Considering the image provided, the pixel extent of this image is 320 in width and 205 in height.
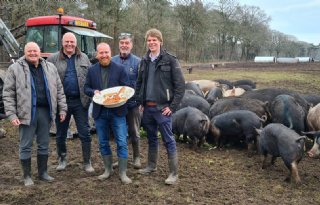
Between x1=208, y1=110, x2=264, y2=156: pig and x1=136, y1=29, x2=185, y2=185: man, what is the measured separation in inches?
97.9

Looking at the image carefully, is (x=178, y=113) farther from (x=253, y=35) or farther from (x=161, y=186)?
(x=253, y=35)

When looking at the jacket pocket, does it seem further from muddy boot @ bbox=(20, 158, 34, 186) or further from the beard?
muddy boot @ bbox=(20, 158, 34, 186)

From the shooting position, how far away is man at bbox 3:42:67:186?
199 inches

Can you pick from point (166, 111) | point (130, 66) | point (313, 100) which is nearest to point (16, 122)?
point (130, 66)

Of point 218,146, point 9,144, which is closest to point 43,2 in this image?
point 9,144

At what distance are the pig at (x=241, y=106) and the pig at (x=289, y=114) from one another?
31 cm

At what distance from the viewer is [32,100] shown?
513cm

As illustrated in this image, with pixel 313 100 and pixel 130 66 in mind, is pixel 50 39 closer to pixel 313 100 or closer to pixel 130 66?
pixel 130 66

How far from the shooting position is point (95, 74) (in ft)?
17.7

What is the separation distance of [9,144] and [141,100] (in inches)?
151

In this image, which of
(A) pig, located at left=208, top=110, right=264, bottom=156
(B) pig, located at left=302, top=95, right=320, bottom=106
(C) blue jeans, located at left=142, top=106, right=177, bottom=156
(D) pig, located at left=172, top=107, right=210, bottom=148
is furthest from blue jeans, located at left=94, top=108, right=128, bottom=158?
(B) pig, located at left=302, top=95, right=320, bottom=106

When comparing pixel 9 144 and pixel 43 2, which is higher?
pixel 43 2

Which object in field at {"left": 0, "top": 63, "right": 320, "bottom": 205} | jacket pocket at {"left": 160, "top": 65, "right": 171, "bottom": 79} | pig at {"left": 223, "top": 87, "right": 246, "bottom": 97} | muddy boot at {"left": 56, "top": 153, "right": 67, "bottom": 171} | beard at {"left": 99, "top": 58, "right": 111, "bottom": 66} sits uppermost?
beard at {"left": 99, "top": 58, "right": 111, "bottom": 66}

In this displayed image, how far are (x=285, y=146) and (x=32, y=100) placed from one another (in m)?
3.75
